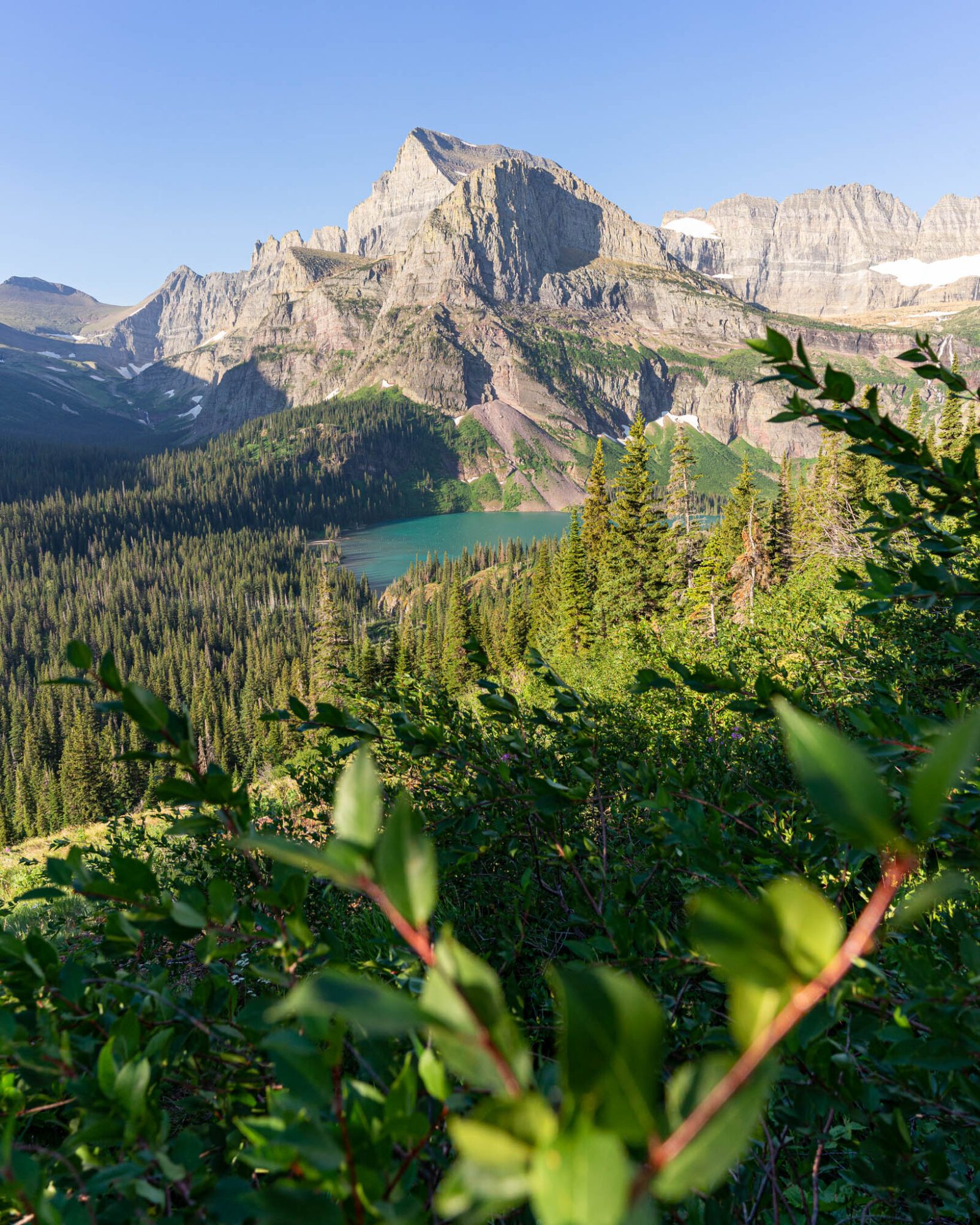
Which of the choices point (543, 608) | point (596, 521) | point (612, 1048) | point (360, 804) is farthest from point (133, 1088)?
point (543, 608)

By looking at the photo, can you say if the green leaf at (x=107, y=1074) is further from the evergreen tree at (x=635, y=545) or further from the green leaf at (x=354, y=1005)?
the evergreen tree at (x=635, y=545)

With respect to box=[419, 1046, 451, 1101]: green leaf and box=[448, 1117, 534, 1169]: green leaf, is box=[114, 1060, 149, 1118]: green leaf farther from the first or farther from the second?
box=[448, 1117, 534, 1169]: green leaf

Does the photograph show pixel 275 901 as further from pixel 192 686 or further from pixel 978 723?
pixel 192 686

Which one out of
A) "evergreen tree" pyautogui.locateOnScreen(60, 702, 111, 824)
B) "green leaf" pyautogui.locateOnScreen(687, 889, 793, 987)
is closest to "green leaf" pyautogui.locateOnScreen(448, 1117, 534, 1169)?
"green leaf" pyautogui.locateOnScreen(687, 889, 793, 987)

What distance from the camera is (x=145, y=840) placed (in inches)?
264

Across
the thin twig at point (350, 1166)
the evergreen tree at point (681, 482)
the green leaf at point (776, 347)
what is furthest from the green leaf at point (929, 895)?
the evergreen tree at point (681, 482)

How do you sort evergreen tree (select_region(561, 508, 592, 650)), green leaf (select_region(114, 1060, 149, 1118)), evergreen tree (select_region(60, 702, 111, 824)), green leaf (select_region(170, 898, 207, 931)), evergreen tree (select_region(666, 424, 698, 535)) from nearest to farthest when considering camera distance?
1. green leaf (select_region(114, 1060, 149, 1118))
2. green leaf (select_region(170, 898, 207, 931))
3. evergreen tree (select_region(666, 424, 698, 535))
4. evergreen tree (select_region(561, 508, 592, 650))
5. evergreen tree (select_region(60, 702, 111, 824))

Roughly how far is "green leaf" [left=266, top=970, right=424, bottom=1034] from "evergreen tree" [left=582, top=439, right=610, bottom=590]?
38.4m

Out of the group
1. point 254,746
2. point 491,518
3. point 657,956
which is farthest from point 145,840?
point 491,518

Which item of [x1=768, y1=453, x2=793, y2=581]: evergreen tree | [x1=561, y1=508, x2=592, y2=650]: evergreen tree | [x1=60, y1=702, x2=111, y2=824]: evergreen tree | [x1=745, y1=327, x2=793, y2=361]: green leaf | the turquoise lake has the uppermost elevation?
[x1=745, y1=327, x2=793, y2=361]: green leaf

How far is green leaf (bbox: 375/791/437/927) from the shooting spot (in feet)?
2.03

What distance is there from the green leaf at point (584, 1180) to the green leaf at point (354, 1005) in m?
0.13

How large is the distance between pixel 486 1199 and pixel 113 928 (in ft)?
4.27

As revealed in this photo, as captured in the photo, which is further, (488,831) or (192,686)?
(192,686)
